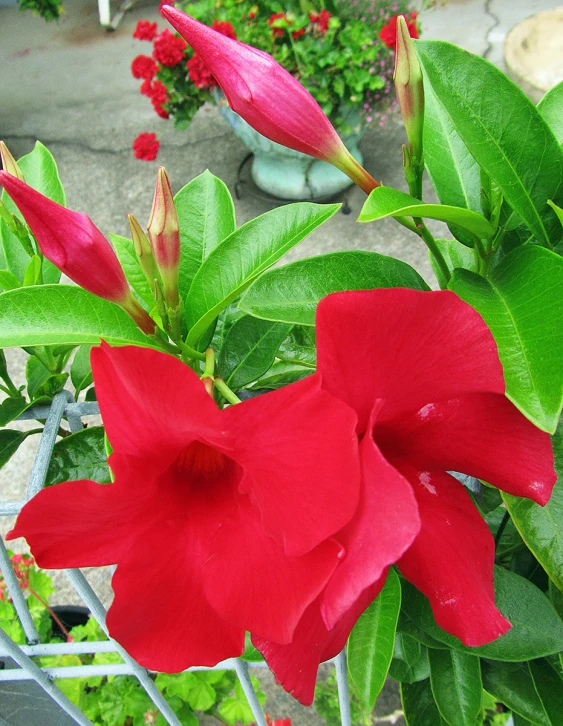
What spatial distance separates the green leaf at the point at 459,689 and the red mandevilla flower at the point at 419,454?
0.38 metres

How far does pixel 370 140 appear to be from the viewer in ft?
11.8

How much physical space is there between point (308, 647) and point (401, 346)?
0.21 metres

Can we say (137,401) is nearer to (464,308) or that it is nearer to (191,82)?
(464,308)

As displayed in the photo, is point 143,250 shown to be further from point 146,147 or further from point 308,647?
point 146,147

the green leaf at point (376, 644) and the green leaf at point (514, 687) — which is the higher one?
the green leaf at point (376, 644)

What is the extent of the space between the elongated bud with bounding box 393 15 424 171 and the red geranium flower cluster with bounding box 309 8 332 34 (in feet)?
8.67

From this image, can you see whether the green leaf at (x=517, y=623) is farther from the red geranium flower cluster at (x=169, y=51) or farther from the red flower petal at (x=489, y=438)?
the red geranium flower cluster at (x=169, y=51)

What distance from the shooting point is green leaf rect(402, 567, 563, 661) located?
646 mm

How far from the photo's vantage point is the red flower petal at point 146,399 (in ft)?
1.18

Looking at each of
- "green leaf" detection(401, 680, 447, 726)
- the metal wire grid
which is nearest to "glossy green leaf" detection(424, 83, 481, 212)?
the metal wire grid

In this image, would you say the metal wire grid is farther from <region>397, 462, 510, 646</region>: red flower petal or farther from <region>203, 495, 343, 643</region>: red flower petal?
<region>397, 462, 510, 646</region>: red flower petal

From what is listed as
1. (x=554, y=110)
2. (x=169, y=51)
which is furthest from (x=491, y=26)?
(x=554, y=110)

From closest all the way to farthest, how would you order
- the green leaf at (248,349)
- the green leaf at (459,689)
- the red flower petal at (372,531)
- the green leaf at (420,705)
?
1. the red flower petal at (372,531)
2. the green leaf at (248,349)
3. the green leaf at (459,689)
4. the green leaf at (420,705)

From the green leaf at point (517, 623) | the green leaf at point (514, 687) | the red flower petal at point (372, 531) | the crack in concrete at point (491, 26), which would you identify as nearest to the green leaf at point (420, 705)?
the green leaf at point (514, 687)
